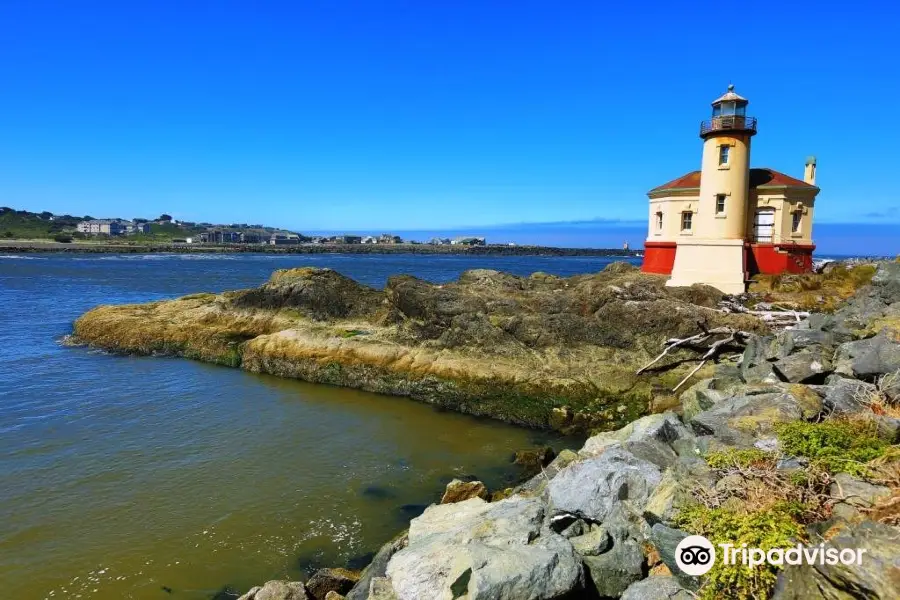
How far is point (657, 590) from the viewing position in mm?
4906

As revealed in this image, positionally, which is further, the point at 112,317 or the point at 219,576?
the point at 112,317

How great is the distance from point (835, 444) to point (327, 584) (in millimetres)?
6797

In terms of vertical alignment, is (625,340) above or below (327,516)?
above

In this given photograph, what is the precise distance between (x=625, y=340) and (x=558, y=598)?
47.8ft

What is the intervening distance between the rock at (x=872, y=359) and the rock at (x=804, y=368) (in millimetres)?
224

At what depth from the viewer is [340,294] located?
2464 cm

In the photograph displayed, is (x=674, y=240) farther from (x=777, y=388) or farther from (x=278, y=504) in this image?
(x=278, y=504)

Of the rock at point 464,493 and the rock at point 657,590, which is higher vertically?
the rock at point 657,590

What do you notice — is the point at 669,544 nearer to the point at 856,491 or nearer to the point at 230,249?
the point at 856,491

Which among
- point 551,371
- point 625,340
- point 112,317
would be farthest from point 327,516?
point 112,317

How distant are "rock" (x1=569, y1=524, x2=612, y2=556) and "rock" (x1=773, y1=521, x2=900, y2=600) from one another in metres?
1.78

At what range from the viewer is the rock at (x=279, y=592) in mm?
7430

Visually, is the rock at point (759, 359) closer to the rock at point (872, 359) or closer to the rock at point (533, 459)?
the rock at point (872, 359)

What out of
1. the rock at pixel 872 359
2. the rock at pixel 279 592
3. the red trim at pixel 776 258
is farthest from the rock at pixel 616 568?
the red trim at pixel 776 258
